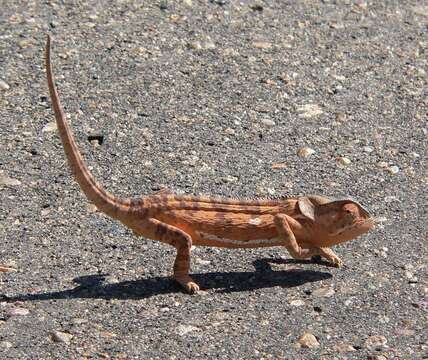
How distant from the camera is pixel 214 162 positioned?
28.2ft

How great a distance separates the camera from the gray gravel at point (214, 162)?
6.52m

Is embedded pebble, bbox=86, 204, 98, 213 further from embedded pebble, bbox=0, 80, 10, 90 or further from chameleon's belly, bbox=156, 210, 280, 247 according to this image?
embedded pebble, bbox=0, 80, 10, 90

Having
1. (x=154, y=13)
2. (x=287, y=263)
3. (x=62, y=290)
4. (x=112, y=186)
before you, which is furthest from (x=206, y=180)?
(x=154, y=13)

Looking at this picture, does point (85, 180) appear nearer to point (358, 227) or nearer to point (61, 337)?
point (61, 337)

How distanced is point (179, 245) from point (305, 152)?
7.89 feet

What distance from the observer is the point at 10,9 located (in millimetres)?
10766

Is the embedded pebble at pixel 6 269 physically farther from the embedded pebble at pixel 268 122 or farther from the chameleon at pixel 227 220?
the embedded pebble at pixel 268 122

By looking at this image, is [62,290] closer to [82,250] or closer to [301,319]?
[82,250]

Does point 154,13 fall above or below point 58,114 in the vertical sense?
below

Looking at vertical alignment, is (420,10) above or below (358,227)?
below

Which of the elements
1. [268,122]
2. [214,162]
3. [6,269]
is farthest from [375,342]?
[268,122]

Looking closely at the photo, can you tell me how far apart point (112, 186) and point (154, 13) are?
3.21 metres

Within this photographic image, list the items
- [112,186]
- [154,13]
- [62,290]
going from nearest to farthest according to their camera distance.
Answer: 1. [62,290]
2. [112,186]
3. [154,13]

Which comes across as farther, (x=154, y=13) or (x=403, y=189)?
(x=154, y=13)
